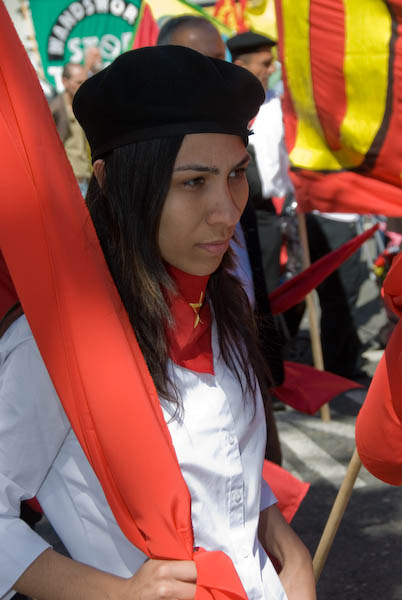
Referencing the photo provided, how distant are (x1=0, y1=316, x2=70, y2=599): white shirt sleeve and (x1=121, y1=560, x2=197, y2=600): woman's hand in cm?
16

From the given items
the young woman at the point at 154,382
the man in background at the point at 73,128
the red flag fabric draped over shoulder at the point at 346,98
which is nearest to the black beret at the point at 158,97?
the young woman at the point at 154,382

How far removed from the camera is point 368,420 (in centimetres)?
178

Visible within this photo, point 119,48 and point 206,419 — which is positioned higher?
point 206,419

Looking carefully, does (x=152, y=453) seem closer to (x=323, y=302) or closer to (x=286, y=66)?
(x=286, y=66)

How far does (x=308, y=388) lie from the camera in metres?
3.28

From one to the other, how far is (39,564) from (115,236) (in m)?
0.54

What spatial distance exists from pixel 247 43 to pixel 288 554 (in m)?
3.86

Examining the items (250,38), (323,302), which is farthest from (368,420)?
(323,302)

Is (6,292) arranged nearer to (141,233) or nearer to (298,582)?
(141,233)

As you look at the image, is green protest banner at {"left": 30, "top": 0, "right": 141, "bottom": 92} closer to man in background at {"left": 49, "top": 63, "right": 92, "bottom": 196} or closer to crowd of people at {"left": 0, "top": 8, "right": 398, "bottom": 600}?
man in background at {"left": 49, "top": 63, "right": 92, "bottom": 196}

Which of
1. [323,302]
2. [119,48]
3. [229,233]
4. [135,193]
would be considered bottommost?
[323,302]

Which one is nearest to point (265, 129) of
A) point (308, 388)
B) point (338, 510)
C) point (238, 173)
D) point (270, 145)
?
point (270, 145)

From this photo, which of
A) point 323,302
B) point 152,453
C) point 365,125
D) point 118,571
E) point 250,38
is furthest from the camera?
point 323,302

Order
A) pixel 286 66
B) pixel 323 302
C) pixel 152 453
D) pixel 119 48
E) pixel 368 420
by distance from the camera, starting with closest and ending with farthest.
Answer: pixel 152 453
pixel 368 420
pixel 286 66
pixel 323 302
pixel 119 48
